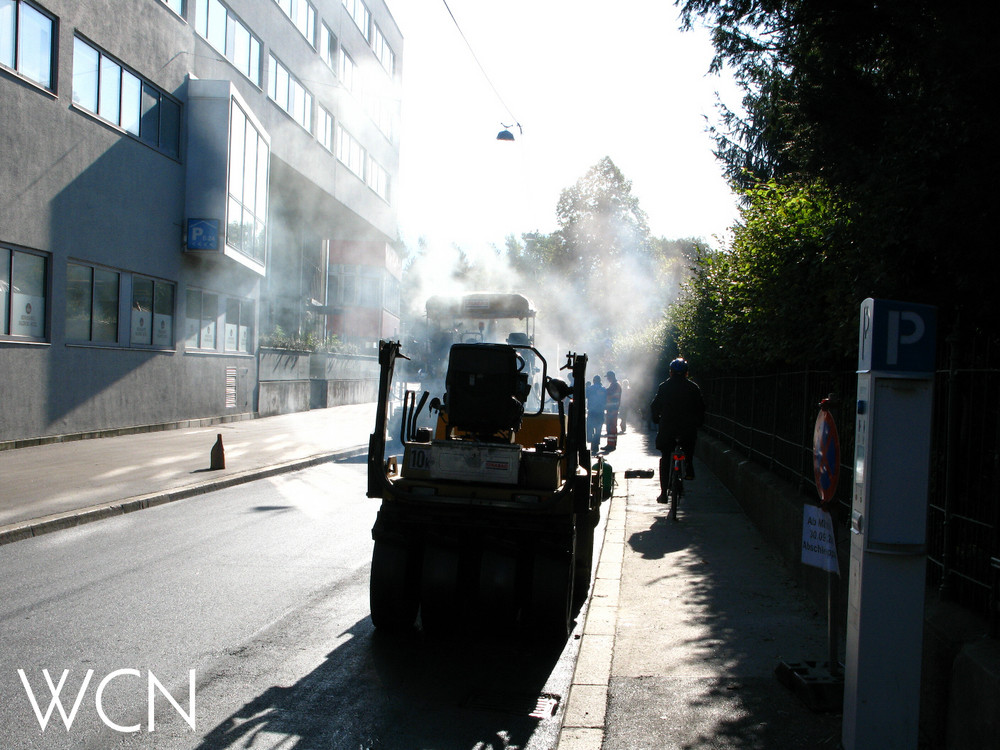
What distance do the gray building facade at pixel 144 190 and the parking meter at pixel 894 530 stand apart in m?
14.7

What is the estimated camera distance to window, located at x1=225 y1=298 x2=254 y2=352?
24.8m

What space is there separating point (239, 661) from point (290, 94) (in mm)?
27173

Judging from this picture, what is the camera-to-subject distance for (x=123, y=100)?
60.1 ft

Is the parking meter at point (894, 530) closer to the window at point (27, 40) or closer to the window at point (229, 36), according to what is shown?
the window at point (27, 40)

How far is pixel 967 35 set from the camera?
388cm

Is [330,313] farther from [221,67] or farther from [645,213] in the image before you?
[645,213]

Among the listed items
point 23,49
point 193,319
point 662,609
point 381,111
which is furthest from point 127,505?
point 381,111

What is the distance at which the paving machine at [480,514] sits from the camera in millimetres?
5195

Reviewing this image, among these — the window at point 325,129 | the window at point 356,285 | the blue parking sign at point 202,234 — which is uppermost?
the window at point 325,129

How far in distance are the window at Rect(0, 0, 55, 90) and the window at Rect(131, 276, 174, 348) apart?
4901 mm

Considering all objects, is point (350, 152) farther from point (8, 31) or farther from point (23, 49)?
point (8, 31)

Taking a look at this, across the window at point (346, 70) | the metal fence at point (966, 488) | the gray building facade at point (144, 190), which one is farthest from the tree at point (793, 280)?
the window at point (346, 70)

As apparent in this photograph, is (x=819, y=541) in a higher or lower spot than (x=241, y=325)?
lower

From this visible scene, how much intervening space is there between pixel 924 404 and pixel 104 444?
52.4 ft
